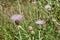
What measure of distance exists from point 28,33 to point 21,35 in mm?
69

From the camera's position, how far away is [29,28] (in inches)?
92.3

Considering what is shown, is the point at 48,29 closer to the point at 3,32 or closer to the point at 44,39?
the point at 44,39

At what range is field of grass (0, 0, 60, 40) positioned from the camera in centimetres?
234

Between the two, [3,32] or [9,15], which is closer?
[3,32]

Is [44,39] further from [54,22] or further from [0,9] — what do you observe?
[0,9]

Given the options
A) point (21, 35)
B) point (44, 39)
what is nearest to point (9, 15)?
point (21, 35)

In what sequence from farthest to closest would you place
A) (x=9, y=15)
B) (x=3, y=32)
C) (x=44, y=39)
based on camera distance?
(x=9, y=15)
(x=3, y=32)
(x=44, y=39)

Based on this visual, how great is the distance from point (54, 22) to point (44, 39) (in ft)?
0.85

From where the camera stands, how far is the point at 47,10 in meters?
2.57

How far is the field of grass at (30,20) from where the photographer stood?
92.2 inches

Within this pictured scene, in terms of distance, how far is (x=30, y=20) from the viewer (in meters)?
2.53

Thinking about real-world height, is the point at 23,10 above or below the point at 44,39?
above

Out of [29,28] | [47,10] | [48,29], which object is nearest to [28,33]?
[29,28]

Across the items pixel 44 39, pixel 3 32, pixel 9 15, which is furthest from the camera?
pixel 9 15
